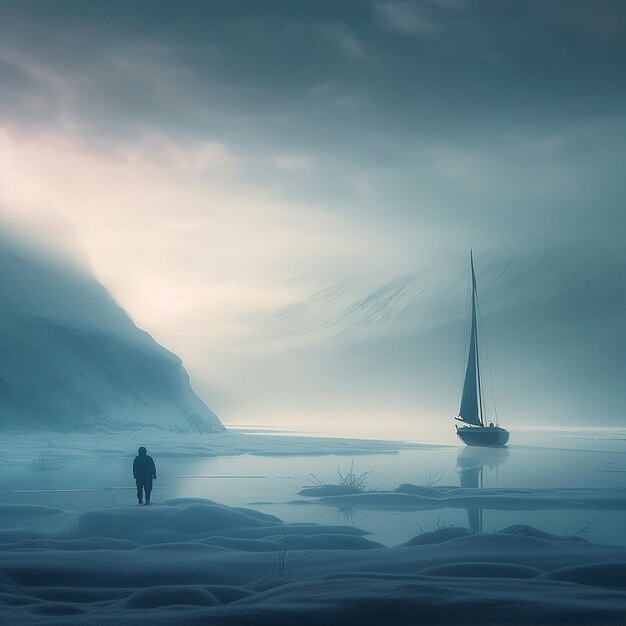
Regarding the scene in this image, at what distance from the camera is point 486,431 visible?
59844 mm

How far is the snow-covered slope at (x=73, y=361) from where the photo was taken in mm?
52844

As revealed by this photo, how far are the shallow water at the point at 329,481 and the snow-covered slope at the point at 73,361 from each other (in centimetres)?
1470

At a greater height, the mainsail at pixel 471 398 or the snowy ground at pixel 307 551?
the mainsail at pixel 471 398

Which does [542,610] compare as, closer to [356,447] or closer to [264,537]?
[264,537]

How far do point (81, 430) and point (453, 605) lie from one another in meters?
47.1

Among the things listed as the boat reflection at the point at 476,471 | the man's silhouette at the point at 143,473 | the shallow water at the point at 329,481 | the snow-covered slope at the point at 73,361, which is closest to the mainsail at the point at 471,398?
the boat reflection at the point at 476,471

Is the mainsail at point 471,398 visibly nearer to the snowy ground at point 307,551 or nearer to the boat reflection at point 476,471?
the boat reflection at point 476,471

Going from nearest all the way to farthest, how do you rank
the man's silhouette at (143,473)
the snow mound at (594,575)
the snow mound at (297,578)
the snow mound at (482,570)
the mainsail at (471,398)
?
the snow mound at (297,578), the snow mound at (594,575), the snow mound at (482,570), the man's silhouette at (143,473), the mainsail at (471,398)

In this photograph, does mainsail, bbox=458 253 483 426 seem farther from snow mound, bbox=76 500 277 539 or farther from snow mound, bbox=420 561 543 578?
snow mound, bbox=420 561 543 578

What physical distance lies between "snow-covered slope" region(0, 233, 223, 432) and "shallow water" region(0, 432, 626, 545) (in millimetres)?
14698

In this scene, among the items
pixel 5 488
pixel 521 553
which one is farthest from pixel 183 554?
pixel 5 488

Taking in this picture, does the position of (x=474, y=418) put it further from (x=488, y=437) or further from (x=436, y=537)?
(x=436, y=537)

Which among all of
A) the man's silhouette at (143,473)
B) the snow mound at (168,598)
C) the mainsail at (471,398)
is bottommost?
the snow mound at (168,598)

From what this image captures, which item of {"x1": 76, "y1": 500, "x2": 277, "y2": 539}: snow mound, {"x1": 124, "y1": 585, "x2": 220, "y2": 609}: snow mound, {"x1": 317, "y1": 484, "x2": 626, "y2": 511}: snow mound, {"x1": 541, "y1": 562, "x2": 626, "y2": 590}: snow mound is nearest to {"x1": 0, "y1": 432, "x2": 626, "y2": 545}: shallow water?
{"x1": 317, "y1": 484, "x2": 626, "y2": 511}: snow mound
